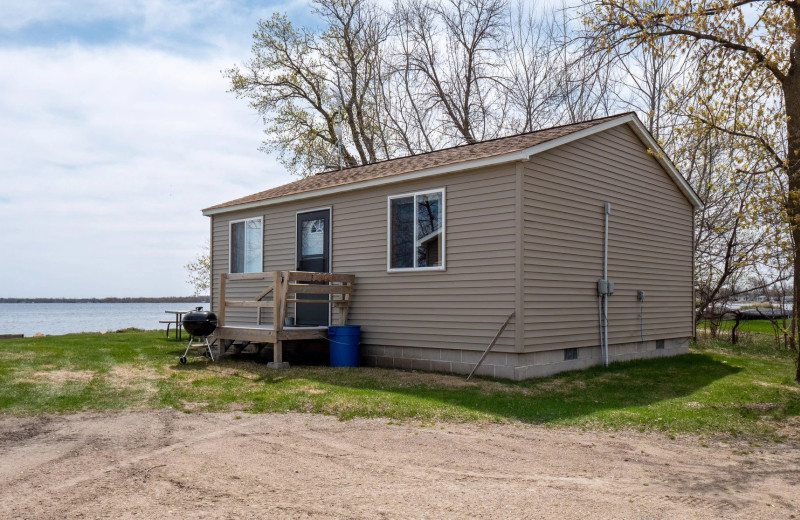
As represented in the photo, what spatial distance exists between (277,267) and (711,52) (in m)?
8.01

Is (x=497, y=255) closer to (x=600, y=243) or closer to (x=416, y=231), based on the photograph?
Result: (x=416, y=231)

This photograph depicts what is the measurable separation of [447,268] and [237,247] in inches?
224

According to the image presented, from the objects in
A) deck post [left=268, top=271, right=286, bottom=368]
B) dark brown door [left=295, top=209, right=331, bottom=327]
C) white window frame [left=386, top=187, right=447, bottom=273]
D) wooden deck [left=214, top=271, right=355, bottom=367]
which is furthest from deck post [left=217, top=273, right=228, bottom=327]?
white window frame [left=386, top=187, right=447, bottom=273]

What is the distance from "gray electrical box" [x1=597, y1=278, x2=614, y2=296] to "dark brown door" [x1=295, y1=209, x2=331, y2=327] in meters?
4.55

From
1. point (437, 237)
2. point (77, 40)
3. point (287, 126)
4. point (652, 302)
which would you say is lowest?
point (652, 302)

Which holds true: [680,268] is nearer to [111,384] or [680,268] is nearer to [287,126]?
[111,384]

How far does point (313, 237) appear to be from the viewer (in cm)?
1216

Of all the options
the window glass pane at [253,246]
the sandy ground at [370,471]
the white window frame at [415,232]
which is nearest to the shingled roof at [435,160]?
the white window frame at [415,232]

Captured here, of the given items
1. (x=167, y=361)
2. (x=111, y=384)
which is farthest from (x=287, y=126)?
(x=111, y=384)

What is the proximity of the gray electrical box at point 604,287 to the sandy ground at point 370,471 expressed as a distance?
442 cm

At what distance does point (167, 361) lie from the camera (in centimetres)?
1129

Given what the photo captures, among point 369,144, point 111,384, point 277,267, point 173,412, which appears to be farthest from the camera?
point 369,144

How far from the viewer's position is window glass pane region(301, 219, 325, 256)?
12.0 meters

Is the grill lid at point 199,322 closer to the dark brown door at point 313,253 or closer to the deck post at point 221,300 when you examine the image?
the deck post at point 221,300
